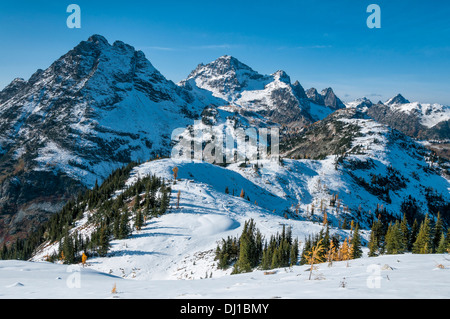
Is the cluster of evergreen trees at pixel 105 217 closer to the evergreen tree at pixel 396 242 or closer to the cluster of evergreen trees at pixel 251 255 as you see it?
the cluster of evergreen trees at pixel 251 255

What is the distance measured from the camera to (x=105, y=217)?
88938mm

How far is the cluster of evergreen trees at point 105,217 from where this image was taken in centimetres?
6956

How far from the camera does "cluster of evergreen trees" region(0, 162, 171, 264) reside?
2739 inches

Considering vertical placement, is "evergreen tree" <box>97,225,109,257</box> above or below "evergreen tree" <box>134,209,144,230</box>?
below

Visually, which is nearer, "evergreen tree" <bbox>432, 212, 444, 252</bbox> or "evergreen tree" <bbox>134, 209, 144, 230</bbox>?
"evergreen tree" <bbox>432, 212, 444, 252</bbox>

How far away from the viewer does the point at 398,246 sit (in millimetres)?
66125

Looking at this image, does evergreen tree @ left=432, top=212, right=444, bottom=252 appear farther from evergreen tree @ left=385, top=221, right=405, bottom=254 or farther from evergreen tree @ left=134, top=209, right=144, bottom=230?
evergreen tree @ left=134, top=209, right=144, bottom=230

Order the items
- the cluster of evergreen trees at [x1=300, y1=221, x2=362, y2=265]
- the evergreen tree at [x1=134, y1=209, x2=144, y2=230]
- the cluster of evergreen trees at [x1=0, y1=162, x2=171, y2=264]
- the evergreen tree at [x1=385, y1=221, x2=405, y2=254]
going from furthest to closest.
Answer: the evergreen tree at [x1=134, y1=209, x2=144, y2=230] → the cluster of evergreen trees at [x1=0, y1=162, x2=171, y2=264] → the evergreen tree at [x1=385, y1=221, x2=405, y2=254] → the cluster of evergreen trees at [x1=300, y1=221, x2=362, y2=265]

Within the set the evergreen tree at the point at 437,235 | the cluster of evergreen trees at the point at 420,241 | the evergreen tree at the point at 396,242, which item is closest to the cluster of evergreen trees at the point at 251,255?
the cluster of evergreen trees at the point at 420,241

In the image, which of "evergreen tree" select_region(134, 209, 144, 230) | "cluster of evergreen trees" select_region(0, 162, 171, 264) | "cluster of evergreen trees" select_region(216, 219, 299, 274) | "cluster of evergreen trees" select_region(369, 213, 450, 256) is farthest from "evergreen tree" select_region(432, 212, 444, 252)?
"evergreen tree" select_region(134, 209, 144, 230)
